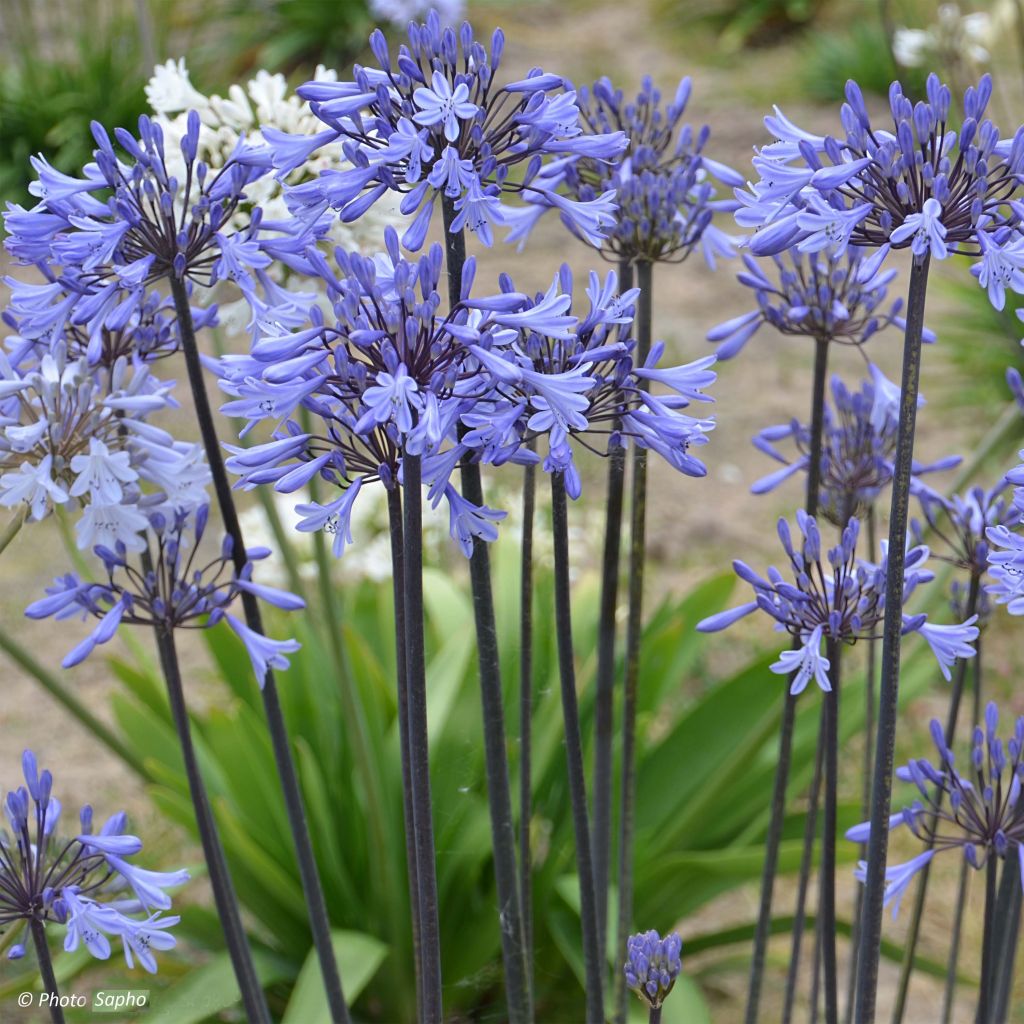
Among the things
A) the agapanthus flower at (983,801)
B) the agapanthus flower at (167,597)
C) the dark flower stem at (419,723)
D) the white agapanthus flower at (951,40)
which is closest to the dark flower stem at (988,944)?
the agapanthus flower at (983,801)

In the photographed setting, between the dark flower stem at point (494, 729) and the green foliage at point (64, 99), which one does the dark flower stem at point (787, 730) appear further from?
the green foliage at point (64, 99)

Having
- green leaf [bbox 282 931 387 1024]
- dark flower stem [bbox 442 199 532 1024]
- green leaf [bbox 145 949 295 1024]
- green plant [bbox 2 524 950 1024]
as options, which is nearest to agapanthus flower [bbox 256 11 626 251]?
dark flower stem [bbox 442 199 532 1024]

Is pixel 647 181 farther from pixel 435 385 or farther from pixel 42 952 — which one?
pixel 42 952

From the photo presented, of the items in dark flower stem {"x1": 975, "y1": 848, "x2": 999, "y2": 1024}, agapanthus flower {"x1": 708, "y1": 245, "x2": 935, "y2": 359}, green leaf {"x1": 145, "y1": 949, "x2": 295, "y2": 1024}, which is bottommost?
green leaf {"x1": 145, "y1": 949, "x2": 295, "y2": 1024}

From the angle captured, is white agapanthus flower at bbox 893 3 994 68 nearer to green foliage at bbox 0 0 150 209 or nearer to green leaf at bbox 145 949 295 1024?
green leaf at bbox 145 949 295 1024

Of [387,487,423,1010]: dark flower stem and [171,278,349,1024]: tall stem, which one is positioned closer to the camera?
[387,487,423,1010]: dark flower stem

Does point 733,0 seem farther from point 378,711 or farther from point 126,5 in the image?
point 378,711

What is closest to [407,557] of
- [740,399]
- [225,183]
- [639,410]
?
[639,410]
